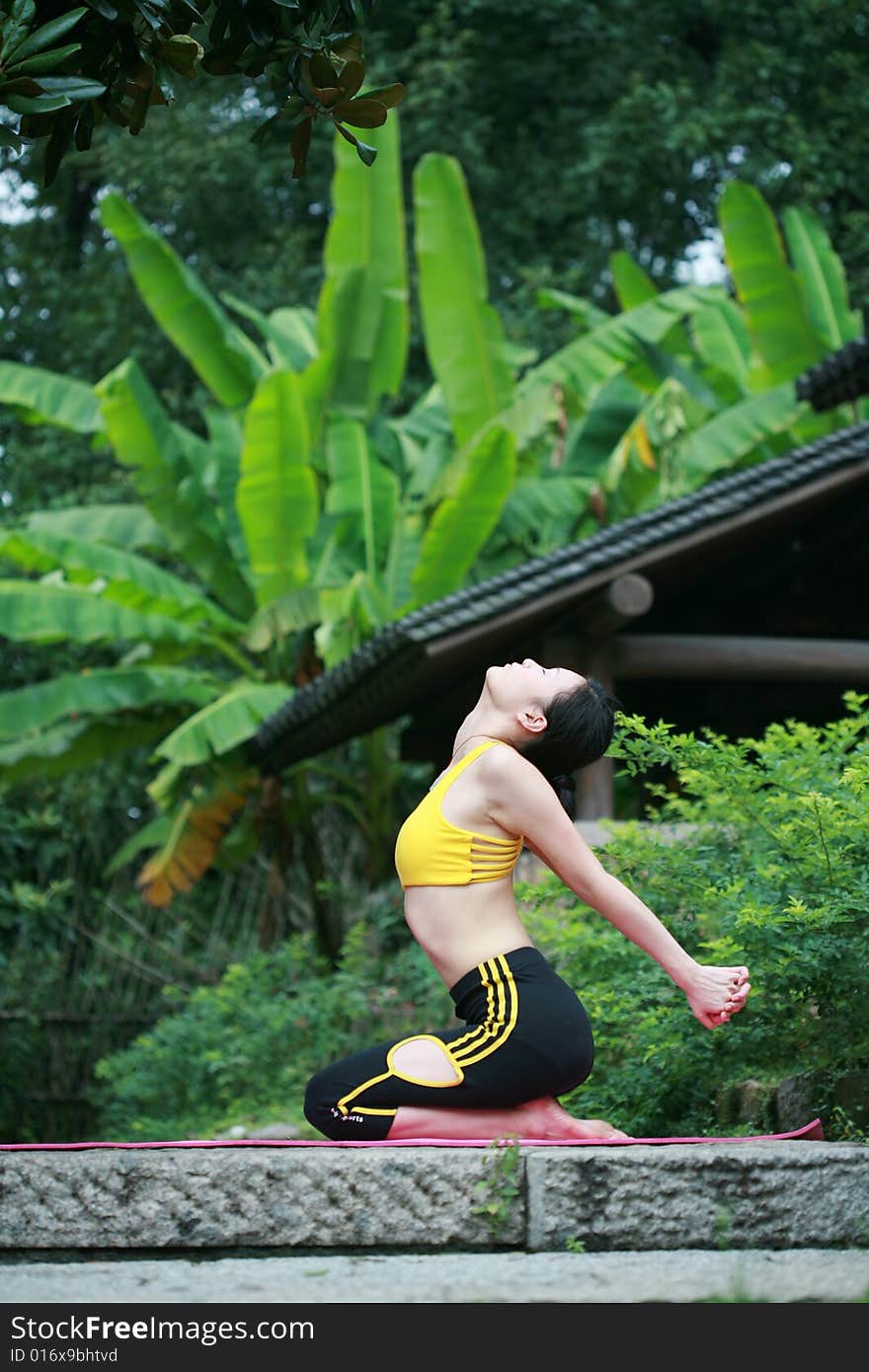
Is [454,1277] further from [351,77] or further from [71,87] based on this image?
[351,77]

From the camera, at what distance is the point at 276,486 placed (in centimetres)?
1096

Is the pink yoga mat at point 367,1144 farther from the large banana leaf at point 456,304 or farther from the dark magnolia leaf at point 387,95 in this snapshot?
the large banana leaf at point 456,304

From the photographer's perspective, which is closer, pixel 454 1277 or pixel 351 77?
pixel 454 1277

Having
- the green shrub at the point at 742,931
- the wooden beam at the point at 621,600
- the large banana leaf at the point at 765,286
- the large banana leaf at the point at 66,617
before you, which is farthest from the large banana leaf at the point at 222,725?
the green shrub at the point at 742,931

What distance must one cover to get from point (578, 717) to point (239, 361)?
9651 mm

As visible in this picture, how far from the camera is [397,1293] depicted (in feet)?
8.46

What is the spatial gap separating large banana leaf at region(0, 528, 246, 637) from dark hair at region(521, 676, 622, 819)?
809 centimetres

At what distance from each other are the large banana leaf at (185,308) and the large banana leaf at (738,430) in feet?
11.2

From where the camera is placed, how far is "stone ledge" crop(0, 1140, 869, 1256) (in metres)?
3.15

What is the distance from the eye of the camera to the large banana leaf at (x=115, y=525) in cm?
1280

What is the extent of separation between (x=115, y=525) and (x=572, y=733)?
32.3 ft

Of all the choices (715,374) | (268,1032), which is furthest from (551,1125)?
(715,374)

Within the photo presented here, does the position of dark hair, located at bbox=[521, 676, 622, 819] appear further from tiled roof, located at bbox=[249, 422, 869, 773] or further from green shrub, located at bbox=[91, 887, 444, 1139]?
green shrub, located at bbox=[91, 887, 444, 1139]
